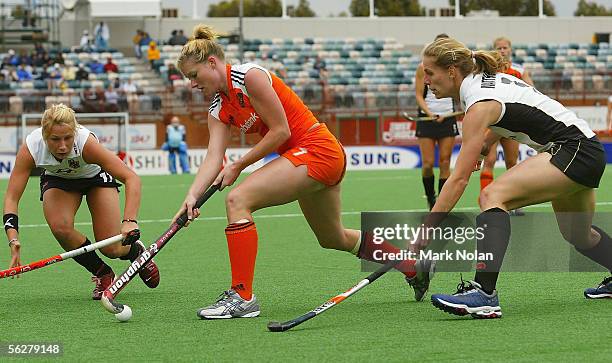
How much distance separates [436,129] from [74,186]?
5.03 metres

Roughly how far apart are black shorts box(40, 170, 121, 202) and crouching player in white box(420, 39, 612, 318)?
2379 mm

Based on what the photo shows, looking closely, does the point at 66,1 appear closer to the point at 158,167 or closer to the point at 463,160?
the point at 158,167

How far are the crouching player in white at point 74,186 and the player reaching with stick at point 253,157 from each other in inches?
24.8

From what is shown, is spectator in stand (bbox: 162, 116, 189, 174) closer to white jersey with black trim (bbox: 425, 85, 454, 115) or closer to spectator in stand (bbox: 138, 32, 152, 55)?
spectator in stand (bbox: 138, 32, 152, 55)

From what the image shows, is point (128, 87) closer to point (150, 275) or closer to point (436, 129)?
point (436, 129)

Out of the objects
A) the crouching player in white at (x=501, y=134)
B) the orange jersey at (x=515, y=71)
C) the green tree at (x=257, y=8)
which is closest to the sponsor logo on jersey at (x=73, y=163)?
the crouching player in white at (x=501, y=134)

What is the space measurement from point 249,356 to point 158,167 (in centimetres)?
1857

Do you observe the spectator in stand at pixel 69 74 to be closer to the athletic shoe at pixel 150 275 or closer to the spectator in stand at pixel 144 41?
the spectator in stand at pixel 144 41

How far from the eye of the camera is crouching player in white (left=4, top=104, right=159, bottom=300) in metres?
6.21

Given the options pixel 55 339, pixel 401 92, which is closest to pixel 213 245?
pixel 55 339

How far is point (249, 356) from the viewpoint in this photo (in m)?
4.68

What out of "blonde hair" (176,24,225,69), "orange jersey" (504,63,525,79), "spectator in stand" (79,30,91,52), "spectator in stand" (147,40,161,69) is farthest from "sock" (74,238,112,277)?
"spectator in stand" (79,30,91,52)

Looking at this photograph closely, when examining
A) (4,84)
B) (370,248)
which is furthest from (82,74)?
(370,248)

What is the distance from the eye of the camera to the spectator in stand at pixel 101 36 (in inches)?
1243
